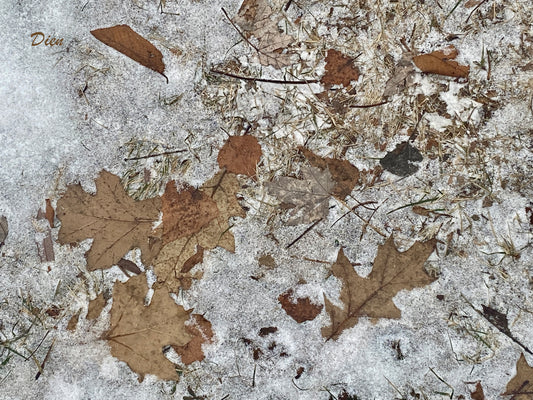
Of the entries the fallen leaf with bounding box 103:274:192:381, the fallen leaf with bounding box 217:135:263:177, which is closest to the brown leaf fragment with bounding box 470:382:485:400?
the fallen leaf with bounding box 103:274:192:381

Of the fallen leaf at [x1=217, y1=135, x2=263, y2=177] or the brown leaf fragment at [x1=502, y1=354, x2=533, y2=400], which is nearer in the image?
the brown leaf fragment at [x1=502, y1=354, x2=533, y2=400]

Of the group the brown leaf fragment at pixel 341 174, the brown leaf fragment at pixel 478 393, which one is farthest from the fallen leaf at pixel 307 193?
the brown leaf fragment at pixel 478 393

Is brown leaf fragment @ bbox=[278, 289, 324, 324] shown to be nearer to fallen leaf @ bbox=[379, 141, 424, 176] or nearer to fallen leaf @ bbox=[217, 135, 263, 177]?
fallen leaf @ bbox=[217, 135, 263, 177]

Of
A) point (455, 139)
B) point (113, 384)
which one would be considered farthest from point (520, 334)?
point (113, 384)

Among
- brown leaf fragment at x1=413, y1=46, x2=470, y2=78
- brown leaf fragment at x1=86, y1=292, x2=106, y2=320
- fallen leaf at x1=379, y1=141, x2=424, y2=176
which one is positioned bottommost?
brown leaf fragment at x1=86, y1=292, x2=106, y2=320

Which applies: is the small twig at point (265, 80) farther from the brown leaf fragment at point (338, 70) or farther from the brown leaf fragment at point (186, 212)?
the brown leaf fragment at point (186, 212)

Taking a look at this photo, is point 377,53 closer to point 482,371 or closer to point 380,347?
point 380,347
